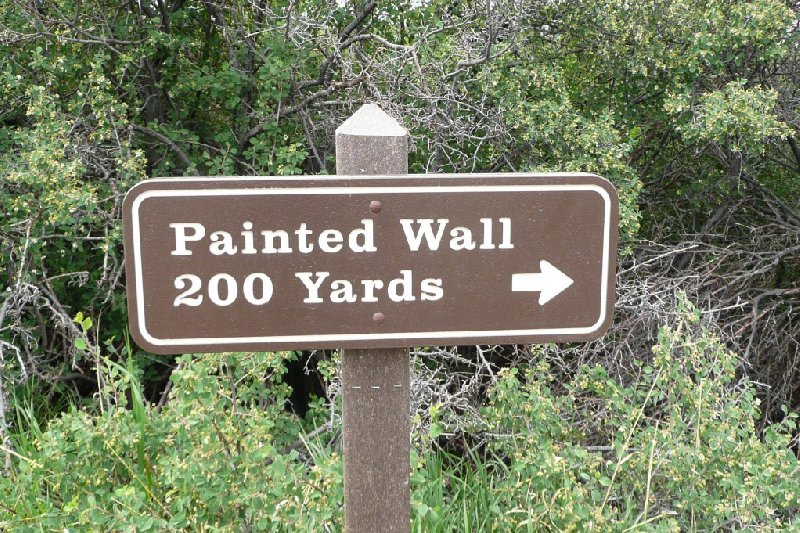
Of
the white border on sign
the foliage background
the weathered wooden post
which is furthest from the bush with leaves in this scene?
the white border on sign

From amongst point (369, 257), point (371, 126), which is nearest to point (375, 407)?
point (369, 257)

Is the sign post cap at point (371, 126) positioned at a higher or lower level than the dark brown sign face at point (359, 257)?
higher

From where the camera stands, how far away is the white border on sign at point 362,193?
1322 mm

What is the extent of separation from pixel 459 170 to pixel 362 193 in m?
2.61

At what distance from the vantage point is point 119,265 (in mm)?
3982

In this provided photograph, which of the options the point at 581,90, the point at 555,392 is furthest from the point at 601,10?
the point at 555,392

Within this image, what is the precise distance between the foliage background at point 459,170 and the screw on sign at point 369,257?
953 mm

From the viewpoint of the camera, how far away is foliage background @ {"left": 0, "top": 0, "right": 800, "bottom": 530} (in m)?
2.38

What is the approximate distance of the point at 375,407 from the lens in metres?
1.44

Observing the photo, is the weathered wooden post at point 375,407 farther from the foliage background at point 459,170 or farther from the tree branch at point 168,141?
the tree branch at point 168,141

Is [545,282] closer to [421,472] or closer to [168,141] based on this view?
[421,472]

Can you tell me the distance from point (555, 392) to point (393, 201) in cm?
248

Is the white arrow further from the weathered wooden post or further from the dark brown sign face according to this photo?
the weathered wooden post

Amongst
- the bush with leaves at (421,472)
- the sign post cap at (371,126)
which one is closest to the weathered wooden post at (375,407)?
the sign post cap at (371,126)
